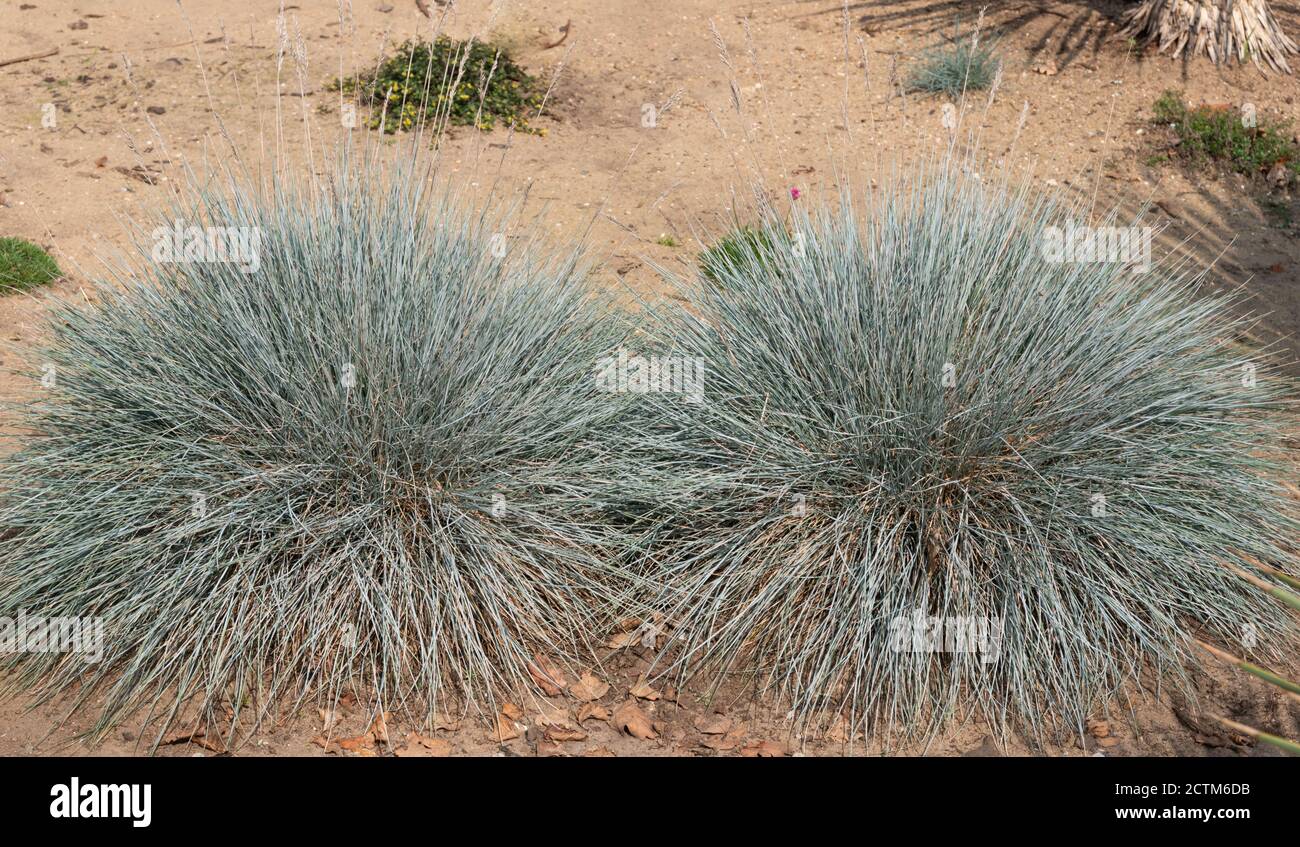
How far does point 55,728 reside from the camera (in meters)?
3.23

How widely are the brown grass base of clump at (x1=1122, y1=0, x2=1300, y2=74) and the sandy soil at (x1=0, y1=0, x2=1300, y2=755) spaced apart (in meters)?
0.16

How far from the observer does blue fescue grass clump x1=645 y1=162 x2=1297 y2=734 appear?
3.31 meters

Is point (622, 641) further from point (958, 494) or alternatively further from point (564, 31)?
point (564, 31)

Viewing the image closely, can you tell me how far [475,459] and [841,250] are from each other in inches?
59.5

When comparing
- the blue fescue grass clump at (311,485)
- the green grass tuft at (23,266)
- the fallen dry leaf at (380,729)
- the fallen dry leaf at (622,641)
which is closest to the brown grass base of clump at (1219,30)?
the blue fescue grass clump at (311,485)

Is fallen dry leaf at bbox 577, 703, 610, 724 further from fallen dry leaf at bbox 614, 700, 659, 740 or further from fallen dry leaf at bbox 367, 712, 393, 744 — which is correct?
fallen dry leaf at bbox 367, 712, 393, 744

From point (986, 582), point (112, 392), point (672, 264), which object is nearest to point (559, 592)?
point (986, 582)

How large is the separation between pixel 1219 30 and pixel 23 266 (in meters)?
7.44

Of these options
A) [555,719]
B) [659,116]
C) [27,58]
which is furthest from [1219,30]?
[27,58]

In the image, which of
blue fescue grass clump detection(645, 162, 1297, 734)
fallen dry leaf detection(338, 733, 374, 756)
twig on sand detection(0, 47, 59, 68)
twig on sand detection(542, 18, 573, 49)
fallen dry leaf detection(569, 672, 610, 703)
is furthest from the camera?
twig on sand detection(542, 18, 573, 49)

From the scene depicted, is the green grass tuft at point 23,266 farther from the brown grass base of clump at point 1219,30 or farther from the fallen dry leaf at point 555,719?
the brown grass base of clump at point 1219,30

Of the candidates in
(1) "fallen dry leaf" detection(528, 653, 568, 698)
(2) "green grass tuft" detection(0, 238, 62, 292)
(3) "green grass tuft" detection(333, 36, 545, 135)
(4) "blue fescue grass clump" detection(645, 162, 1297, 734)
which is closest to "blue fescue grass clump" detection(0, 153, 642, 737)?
(1) "fallen dry leaf" detection(528, 653, 568, 698)

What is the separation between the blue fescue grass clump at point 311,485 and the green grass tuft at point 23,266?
6.10 feet

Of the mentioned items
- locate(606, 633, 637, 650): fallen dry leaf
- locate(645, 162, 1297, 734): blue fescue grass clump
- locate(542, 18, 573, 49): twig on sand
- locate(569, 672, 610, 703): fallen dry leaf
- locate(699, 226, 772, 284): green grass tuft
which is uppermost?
locate(542, 18, 573, 49): twig on sand
